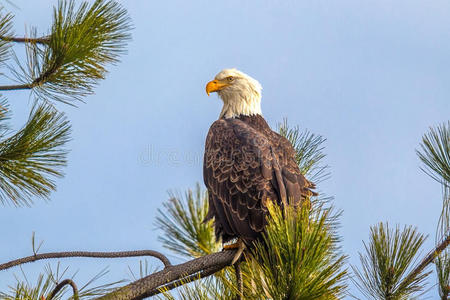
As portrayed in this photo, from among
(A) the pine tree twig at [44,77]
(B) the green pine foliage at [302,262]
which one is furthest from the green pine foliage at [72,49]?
(B) the green pine foliage at [302,262]

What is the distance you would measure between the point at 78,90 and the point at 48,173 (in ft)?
2.41

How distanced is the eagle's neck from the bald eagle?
10.8 inches

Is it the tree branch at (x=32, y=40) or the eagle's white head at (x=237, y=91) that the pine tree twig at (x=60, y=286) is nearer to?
the tree branch at (x=32, y=40)

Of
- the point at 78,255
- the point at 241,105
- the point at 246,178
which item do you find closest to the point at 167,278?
the point at 78,255

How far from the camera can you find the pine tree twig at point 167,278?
299cm

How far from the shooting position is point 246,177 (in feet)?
13.4

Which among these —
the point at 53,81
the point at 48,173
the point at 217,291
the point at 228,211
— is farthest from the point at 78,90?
the point at 217,291

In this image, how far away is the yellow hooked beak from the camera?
5203mm

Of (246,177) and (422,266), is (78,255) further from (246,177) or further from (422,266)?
(422,266)

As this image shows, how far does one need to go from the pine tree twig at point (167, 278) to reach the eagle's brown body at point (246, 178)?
1.88 feet

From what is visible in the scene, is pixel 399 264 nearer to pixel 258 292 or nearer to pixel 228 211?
pixel 258 292

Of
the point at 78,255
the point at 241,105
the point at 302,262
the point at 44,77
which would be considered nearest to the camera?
the point at 302,262

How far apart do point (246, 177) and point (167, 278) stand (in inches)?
46.8

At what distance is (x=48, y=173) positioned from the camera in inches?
175
